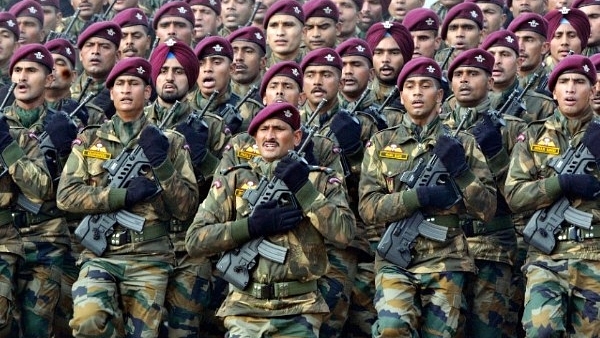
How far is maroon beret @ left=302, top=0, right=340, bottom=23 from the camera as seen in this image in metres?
20.5

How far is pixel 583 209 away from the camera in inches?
632

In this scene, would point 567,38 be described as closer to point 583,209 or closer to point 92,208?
point 583,209

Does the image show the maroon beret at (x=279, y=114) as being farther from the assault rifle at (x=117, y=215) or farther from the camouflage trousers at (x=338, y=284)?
the camouflage trousers at (x=338, y=284)

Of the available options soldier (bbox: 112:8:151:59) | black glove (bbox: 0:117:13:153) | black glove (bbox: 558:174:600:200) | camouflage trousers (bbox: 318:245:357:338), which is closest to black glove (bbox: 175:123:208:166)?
camouflage trousers (bbox: 318:245:357:338)

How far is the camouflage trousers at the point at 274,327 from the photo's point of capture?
1548cm

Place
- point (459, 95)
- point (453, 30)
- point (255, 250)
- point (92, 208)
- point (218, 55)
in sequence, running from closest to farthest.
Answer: point (255, 250)
point (92, 208)
point (459, 95)
point (218, 55)
point (453, 30)

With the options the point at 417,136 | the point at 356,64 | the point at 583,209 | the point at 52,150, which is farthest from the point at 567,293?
the point at 52,150

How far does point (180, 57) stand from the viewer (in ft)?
59.6

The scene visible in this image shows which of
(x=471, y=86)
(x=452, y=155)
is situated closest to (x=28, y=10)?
(x=471, y=86)

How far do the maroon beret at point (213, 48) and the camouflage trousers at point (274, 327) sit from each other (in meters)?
4.12

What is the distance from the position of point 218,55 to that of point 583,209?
180 inches

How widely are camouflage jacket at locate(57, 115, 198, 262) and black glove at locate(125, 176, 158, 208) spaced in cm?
5

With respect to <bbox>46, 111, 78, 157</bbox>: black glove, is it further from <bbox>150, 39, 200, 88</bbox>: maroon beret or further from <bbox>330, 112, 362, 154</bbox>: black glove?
<bbox>330, 112, 362, 154</bbox>: black glove

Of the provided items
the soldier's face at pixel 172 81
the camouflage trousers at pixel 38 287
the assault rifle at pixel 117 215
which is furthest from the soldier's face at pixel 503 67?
the camouflage trousers at pixel 38 287
